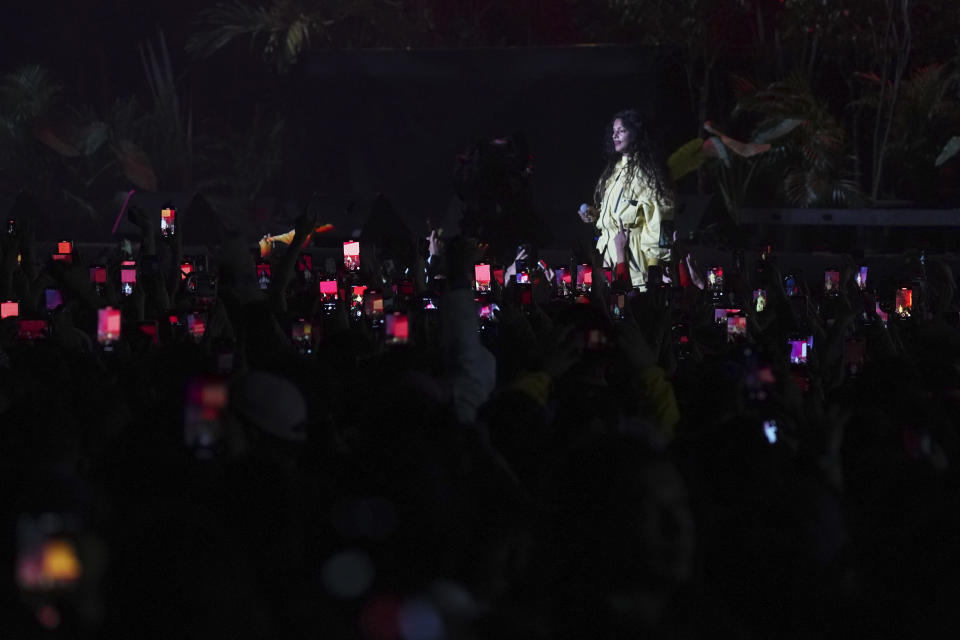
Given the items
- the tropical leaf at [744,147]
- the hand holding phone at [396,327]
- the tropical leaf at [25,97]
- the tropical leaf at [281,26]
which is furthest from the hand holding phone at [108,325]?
the tropical leaf at [25,97]

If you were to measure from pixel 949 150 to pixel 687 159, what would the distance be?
3257mm

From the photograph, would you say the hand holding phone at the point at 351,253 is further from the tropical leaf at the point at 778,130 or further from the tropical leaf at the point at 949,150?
the tropical leaf at the point at 949,150

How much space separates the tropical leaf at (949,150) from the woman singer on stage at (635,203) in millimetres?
5776

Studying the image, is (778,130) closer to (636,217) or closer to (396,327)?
(636,217)

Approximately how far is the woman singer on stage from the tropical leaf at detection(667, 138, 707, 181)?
458cm

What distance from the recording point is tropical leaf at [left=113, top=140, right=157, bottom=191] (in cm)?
2531

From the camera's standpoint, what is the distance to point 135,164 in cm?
2536

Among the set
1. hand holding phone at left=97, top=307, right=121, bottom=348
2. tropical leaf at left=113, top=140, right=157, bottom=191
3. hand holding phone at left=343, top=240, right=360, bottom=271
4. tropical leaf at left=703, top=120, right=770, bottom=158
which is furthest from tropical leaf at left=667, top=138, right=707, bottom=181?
hand holding phone at left=97, top=307, right=121, bottom=348

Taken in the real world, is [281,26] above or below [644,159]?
above

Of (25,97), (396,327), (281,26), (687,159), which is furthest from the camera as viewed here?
(25,97)

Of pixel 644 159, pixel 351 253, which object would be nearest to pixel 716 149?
pixel 644 159

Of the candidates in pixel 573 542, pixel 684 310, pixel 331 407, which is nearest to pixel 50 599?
pixel 573 542

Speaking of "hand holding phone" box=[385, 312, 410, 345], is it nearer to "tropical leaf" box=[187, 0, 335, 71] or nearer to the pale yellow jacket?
the pale yellow jacket

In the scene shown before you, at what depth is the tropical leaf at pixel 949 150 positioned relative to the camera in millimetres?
19938
